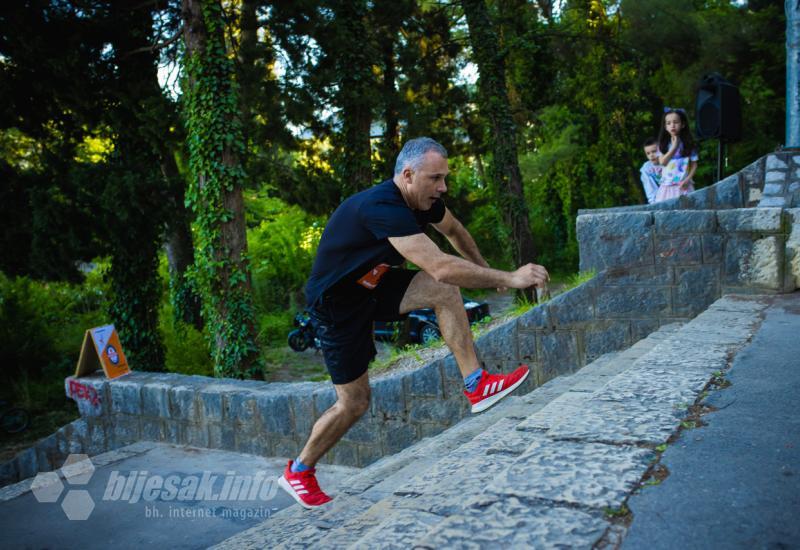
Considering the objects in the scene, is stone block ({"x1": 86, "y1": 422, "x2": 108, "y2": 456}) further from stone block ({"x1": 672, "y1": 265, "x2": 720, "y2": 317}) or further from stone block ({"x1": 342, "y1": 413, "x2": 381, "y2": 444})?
stone block ({"x1": 672, "y1": 265, "x2": 720, "y2": 317})

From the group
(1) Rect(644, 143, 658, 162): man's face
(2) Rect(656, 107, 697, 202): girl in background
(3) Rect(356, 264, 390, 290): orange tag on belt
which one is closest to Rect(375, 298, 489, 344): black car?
(1) Rect(644, 143, 658, 162): man's face

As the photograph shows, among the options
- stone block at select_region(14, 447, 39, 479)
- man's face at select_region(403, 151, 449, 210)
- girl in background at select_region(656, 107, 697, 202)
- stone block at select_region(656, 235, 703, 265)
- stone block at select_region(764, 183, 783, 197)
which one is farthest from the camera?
stone block at select_region(14, 447, 39, 479)

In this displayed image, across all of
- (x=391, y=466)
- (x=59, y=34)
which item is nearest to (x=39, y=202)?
(x=59, y=34)

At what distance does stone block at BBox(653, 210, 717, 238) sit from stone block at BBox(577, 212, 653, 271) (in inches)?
3.4

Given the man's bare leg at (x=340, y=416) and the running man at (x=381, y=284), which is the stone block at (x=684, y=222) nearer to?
the running man at (x=381, y=284)

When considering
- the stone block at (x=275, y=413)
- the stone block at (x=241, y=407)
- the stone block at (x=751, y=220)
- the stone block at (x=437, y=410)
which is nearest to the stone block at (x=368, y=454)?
the stone block at (x=437, y=410)

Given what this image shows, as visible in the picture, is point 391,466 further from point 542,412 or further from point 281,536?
point 542,412

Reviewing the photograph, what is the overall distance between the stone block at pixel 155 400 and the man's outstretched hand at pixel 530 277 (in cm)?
551

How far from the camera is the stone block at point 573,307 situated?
5914 mm

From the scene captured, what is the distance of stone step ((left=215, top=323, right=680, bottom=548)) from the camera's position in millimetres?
2111

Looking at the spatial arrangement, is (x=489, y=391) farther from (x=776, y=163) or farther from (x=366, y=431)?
(x=776, y=163)

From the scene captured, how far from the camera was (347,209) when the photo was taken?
3.60m

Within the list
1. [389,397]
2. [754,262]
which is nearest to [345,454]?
[389,397]

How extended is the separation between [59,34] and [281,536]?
11.5m
